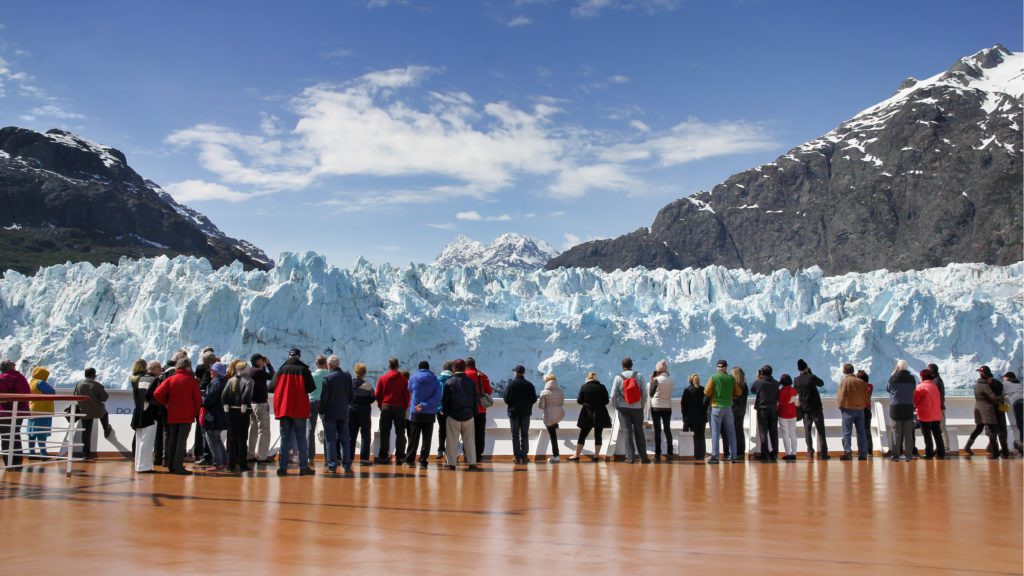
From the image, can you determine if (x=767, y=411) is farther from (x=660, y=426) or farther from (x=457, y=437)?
(x=457, y=437)

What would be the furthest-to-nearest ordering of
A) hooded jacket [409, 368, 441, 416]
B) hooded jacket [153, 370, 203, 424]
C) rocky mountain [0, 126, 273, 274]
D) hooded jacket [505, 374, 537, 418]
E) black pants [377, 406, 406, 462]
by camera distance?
rocky mountain [0, 126, 273, 274] → hooded jacket [505, 374, 537, 418] → black pants [377, 406, 406, 462] → hooded jacket [409, 368, 441, 416] → hooded jacket [153, 370, 203, 424]

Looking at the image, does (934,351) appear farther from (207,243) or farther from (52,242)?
(207,243)

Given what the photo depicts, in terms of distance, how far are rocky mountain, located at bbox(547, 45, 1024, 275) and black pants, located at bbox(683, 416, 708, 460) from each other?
306 ft

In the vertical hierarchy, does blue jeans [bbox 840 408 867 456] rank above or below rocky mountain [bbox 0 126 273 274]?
below

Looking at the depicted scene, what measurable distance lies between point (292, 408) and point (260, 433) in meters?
1.23

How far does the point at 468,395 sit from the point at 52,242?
302 ft

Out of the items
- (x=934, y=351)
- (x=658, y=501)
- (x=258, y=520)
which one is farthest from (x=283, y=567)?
(x=934, y=351)

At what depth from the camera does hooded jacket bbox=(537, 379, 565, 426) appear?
37.1 ft

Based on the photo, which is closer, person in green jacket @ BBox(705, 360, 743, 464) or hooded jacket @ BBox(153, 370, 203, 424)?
hooded jacket @ BBox(153, 370, 203, 424)

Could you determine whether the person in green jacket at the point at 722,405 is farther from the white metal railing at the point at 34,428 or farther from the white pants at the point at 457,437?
the white metal railing at the point at 34,428

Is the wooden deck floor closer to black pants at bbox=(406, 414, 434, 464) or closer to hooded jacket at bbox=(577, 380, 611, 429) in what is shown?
black pants at bbox=(406, 414, 434, 464)

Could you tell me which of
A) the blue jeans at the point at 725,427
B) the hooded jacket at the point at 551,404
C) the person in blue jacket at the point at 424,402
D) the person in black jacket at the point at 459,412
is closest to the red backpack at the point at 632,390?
the hooded jacket at the point at 551,404

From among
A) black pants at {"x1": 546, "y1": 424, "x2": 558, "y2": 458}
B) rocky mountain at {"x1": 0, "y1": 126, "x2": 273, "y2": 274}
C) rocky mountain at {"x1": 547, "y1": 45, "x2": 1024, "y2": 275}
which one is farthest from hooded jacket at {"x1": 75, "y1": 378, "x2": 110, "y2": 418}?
rocky mountain at {"x1": 547, "y1": 45, "x2": 1024, "y2": 275}

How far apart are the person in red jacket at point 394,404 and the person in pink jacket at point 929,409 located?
6854 millimetres
